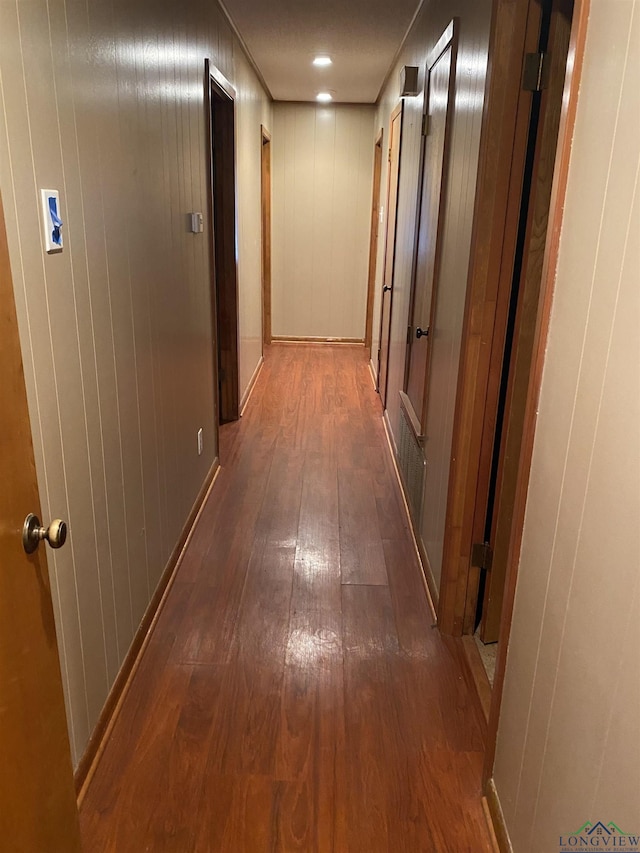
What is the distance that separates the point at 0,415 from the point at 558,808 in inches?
49.0

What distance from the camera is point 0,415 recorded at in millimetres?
1045

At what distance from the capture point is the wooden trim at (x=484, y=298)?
1.80 m

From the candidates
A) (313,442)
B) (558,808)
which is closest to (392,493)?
(313,442)

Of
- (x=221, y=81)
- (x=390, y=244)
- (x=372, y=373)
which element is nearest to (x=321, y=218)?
(x=372, y=373)

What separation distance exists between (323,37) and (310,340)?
352 cm

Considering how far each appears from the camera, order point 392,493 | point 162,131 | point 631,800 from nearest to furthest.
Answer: point 631,800
point 162,131
point 392,493

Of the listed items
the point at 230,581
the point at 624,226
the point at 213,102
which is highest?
the point at 213,102

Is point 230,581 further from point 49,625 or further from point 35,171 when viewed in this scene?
point 35,171

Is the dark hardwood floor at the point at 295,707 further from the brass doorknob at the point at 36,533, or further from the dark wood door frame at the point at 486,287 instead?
the brass doorknob at the point at 36,533

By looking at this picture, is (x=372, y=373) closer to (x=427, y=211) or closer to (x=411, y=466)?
(x=411, y=466)

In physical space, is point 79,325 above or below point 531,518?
above

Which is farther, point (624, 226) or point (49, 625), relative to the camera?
point (49, 625)
